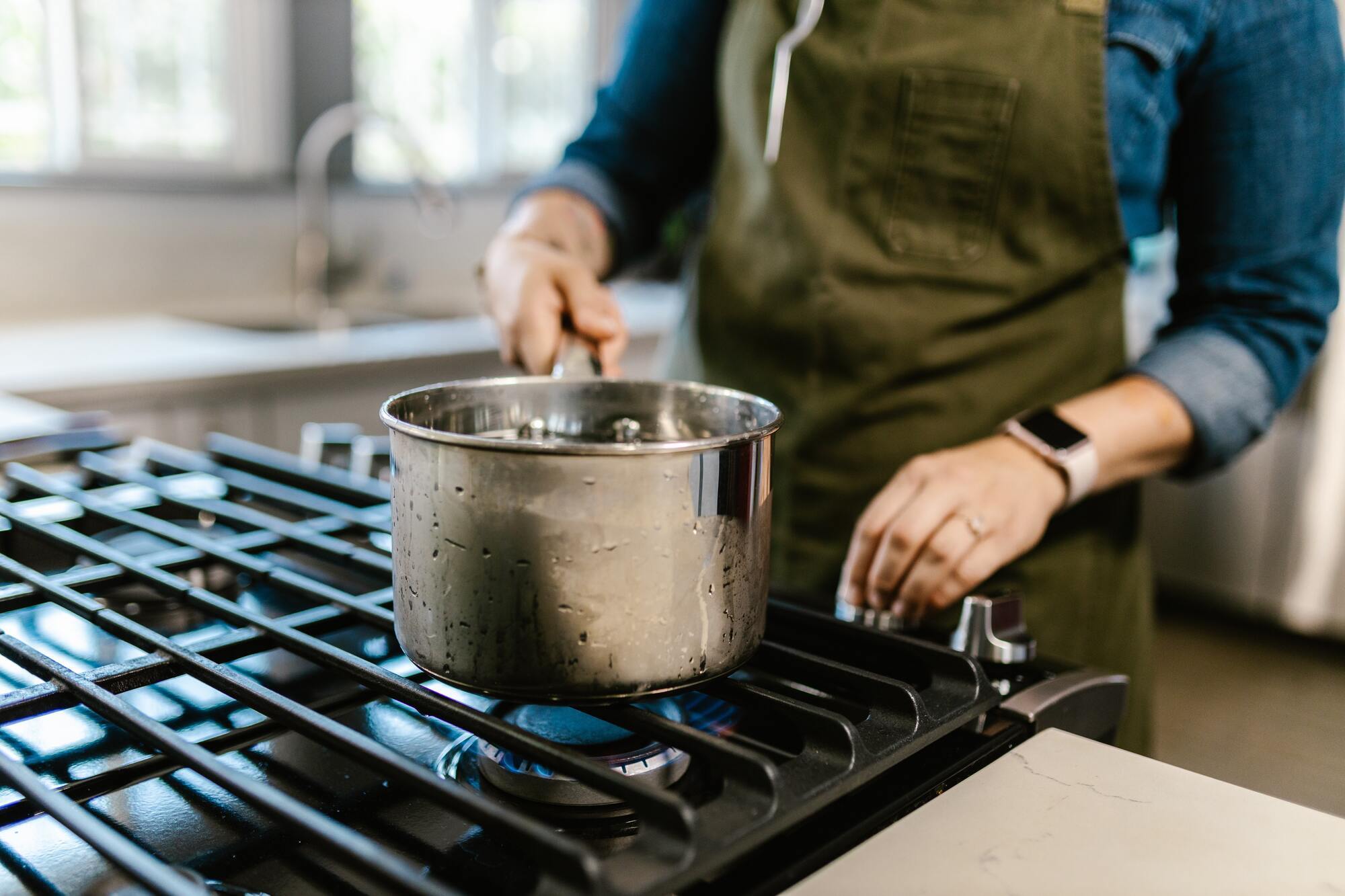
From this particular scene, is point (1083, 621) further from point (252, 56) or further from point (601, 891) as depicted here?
point (252, 56)

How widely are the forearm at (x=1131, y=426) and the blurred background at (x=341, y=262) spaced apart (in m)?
1.07

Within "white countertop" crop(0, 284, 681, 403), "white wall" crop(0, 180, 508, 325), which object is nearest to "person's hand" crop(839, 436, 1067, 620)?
"white countertop" crop(0, 284, 681, 403)

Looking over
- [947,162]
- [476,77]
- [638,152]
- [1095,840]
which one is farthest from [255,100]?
[1095,840]

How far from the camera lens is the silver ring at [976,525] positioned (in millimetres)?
686

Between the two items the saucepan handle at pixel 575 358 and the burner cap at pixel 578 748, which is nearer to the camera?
the burner cap at pixel 578 748

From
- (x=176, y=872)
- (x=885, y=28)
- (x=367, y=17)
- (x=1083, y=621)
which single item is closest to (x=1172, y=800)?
(x=176, y=872)

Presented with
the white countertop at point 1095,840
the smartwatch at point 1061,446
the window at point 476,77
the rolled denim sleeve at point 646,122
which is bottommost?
the white countertop at point 1095,840

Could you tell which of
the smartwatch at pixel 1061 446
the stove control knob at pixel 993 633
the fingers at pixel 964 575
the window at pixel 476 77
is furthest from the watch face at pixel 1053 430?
the window at pixel 476 77

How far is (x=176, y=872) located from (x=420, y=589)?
133 millimetres

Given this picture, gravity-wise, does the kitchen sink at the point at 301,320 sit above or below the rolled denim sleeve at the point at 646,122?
below

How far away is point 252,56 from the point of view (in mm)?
2475

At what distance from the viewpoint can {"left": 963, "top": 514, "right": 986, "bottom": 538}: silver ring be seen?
2.25 ft

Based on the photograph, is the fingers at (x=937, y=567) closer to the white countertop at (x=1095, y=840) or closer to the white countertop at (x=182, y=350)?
the white countertop at (x=1095, y=840)

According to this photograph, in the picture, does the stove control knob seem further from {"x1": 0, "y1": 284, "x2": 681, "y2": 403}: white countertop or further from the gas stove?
{"x1": 0, "y1": 284, "x2": 681, "y2": 403}: white countertop
